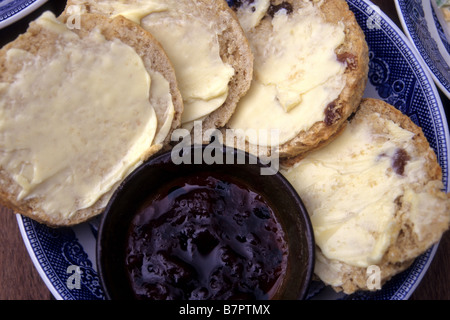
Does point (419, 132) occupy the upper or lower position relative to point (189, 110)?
upper

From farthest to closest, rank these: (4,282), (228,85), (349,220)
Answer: (4,282)
(228,85)
(349,220)

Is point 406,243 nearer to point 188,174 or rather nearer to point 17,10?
point 188,174

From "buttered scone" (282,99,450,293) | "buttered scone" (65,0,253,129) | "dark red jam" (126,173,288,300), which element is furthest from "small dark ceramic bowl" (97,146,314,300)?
"buttered scone" (65,0,253,129)

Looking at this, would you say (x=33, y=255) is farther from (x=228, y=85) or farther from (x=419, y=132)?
(x=419, y=132)

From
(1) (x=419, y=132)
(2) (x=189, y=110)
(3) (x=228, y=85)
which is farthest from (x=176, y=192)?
(1) (x=419, y=132)

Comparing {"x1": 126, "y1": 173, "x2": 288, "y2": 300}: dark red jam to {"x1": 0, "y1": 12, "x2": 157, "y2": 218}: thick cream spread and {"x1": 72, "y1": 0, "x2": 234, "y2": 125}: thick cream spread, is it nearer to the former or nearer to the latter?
{"x1": 0, "y1": 12, "x2": 157, "y2": 218}: thick cream spread

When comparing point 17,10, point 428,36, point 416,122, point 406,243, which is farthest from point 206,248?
point 428,36

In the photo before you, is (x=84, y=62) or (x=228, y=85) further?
(x=228, y=85)
